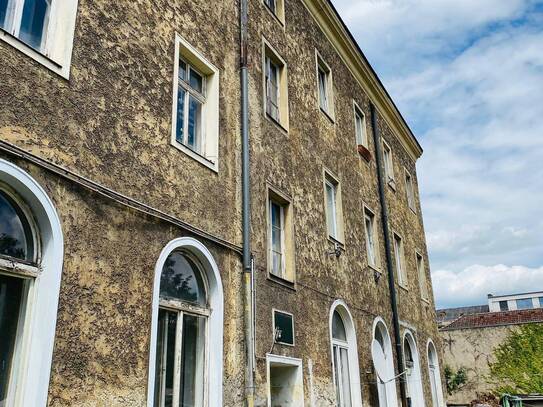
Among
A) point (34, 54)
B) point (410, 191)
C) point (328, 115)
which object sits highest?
point (410, 191)

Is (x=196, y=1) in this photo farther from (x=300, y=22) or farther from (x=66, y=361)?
(x=66, y=361)

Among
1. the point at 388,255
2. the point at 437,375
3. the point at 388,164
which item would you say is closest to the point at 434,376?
the point at 437,375

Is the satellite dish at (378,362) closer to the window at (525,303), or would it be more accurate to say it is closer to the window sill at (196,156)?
the window sill at (196,156)

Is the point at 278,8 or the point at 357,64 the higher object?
the point at 357,64

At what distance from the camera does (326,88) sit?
13.5 meters

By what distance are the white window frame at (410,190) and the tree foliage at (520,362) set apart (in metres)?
10.9

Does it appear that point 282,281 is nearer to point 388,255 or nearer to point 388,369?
point 388,369

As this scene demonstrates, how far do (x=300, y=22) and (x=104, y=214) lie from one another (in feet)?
27.2

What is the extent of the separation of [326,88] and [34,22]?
8788mm

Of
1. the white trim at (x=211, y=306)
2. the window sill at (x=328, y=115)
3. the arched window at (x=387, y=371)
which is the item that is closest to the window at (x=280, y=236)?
the white trim at (x=211, y=306)

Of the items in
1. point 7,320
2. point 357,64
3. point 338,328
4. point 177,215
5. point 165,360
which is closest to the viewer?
point 7,320

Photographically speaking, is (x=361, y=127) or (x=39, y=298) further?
(x=361, y=127)

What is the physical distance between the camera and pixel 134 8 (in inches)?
274

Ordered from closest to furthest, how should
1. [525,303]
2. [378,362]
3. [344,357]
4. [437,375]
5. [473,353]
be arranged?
[344,357] → [378,362] → [437,375] → [473,353] → [525,303]
